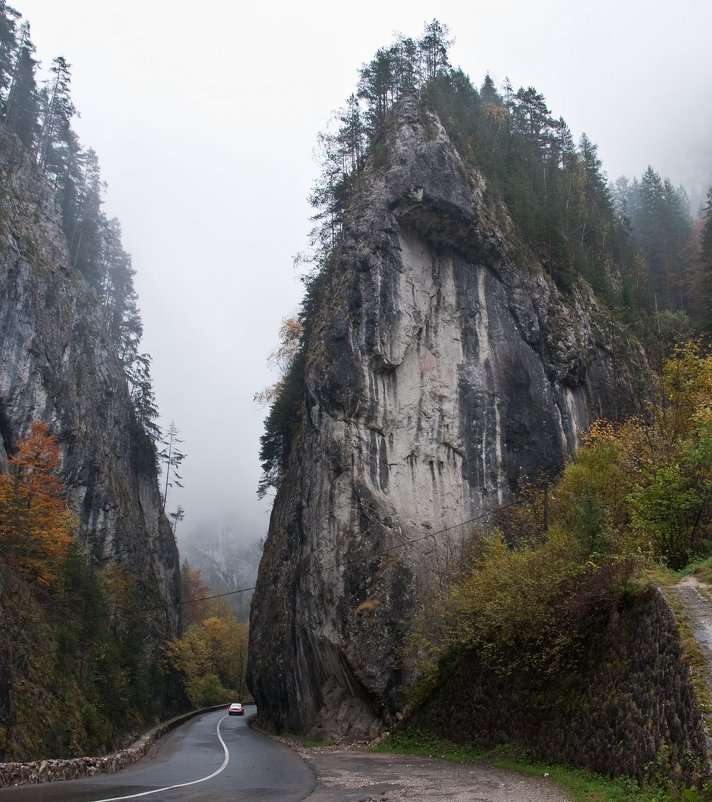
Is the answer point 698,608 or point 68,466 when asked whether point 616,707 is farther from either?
point 68,466

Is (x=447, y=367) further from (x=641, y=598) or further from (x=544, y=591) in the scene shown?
(x=641, y=598)

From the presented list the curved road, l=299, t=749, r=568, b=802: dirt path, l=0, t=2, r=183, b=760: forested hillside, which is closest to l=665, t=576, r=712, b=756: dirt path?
l=299, t=749, r=568, b=802: dirt path

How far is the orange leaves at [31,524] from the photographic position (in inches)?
1075

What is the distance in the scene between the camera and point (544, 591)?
15.5 m

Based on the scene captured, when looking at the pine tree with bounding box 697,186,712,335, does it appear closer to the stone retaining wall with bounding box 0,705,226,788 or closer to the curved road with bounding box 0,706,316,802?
the curved road with bounding box 0,706,316,802

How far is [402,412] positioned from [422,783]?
1865 cm

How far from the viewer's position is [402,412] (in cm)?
3031

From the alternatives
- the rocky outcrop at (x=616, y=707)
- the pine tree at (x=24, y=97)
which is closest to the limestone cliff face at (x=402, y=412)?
the rocky outcrop at (x=616, y=707)

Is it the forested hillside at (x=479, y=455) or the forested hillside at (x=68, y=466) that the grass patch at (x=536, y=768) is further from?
the forested hillside at (x=68, y=466)

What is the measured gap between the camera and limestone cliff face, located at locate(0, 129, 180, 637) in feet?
125

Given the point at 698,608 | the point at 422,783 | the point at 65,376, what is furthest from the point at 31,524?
the point at 698,608

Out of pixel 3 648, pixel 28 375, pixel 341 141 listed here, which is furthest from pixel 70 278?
pixel 3 648

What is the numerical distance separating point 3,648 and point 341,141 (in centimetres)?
3288

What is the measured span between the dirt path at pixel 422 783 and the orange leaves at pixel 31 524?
1601 cm
